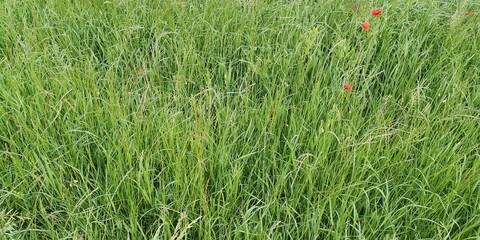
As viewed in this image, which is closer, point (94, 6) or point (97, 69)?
point (97, 69)

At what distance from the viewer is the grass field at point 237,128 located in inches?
60.9

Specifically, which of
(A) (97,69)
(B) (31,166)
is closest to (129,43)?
(A) (97,69)

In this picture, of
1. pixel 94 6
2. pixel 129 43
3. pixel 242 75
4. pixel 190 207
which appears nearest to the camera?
pixel 190 207

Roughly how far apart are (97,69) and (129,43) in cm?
25

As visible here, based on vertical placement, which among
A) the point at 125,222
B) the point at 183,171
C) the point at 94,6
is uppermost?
the point at 94,6

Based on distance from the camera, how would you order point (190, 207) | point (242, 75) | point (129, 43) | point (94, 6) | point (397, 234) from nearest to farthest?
point (397, 234) → point (190, 207) → point (242, 75) → point (129, 43) → point (94, 6)

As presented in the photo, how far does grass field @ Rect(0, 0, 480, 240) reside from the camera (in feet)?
5.07

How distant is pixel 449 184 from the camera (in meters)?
1.67

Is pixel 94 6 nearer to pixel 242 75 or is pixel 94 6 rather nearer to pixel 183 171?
Result: pixel 242 75

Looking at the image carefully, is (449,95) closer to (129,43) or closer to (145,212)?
(145,212)

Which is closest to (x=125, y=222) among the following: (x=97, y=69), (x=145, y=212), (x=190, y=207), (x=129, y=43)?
(x=145, y=212)

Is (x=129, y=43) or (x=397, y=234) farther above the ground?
(x=129, y=43)

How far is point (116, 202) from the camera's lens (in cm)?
161

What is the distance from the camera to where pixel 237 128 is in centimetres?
178
